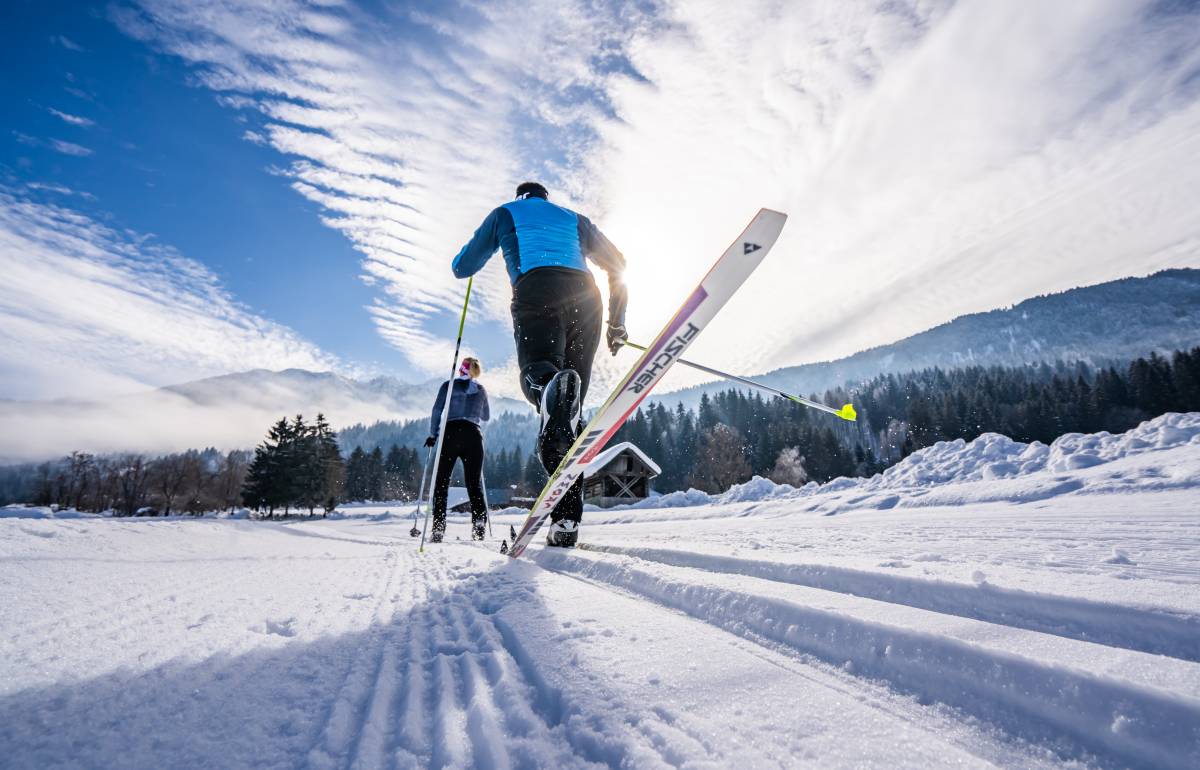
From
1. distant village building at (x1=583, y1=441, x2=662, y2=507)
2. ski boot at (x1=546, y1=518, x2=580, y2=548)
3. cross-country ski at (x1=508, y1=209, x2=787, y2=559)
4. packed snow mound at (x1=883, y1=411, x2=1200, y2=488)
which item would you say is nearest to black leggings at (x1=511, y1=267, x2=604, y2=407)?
cross-country ski at (x1=508, y1=209, x2=787, y2=559)

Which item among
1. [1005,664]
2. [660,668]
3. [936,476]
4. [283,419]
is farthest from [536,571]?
[283,419]

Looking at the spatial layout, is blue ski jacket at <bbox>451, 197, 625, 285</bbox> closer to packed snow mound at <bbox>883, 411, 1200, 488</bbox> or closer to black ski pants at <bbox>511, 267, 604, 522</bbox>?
black ski pants at <bbox>511, 267, 604, 522</bbox>

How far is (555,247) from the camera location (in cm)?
356

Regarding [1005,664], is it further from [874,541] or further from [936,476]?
[936,476]

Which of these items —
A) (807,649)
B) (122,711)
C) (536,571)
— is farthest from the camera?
(536,571)

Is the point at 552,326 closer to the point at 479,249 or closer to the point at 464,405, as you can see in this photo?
the point at 479,249

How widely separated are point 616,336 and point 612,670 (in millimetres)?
3191

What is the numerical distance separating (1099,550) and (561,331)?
9.82 feet

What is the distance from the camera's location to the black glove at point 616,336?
4066 mm

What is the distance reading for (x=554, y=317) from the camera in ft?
11.3

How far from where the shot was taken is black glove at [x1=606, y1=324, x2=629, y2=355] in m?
4.07

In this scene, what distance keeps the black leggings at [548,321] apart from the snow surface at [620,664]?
1570 millimetres

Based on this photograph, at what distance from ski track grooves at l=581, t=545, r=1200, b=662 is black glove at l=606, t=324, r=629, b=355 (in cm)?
239

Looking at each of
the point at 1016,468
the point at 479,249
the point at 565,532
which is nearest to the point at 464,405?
the point at 479,249
